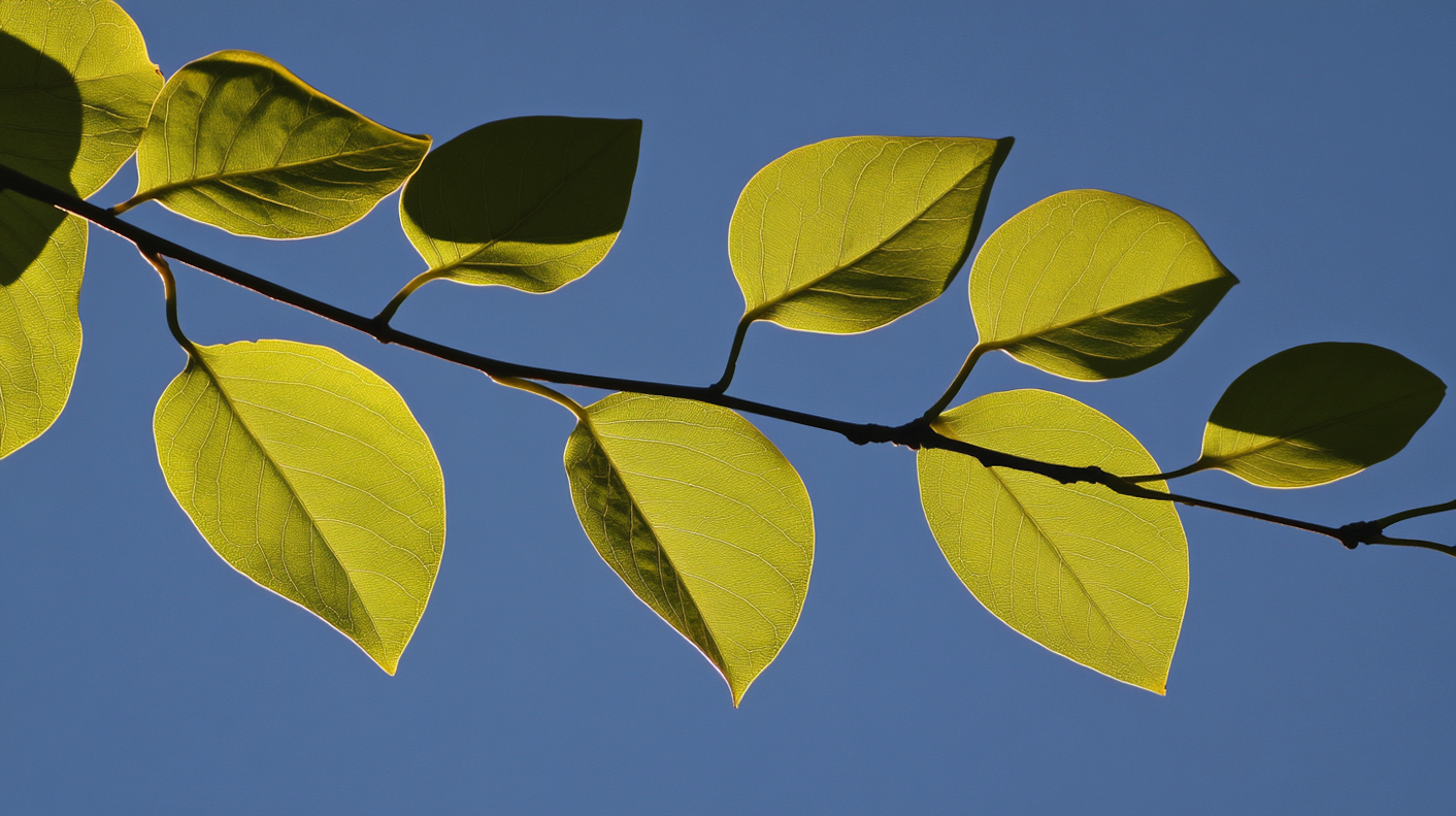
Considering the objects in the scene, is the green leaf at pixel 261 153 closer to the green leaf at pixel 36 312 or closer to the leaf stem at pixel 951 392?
the green leaf at pixel 36 312

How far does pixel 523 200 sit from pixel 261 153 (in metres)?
0.10

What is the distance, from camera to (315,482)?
16.0 inches

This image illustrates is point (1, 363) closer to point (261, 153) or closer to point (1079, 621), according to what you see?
point (261, 153)

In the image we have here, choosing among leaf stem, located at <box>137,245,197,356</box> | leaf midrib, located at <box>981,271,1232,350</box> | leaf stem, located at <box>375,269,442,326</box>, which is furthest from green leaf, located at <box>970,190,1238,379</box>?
Answer: leaf stem, located at <box>137,245,197,356</box>

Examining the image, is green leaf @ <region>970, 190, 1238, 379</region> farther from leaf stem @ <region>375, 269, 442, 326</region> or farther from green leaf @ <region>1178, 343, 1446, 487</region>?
leaf stem @ <region>375, 269, 442, 326</region>

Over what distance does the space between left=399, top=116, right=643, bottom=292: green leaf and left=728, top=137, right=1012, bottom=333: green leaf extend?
63mm

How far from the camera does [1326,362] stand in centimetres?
37

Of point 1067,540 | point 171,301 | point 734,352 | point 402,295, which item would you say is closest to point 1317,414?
point 1067,540

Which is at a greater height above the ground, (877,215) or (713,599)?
(877,215)

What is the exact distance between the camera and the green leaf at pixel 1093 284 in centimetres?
38

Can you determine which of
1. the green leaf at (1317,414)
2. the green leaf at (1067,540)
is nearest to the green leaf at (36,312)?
the green leaf at (1067,540)

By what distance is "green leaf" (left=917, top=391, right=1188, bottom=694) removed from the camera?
41 cm

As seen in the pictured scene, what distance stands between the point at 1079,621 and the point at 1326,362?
0.52 feet

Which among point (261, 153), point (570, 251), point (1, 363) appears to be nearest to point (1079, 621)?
point (570, 251)
